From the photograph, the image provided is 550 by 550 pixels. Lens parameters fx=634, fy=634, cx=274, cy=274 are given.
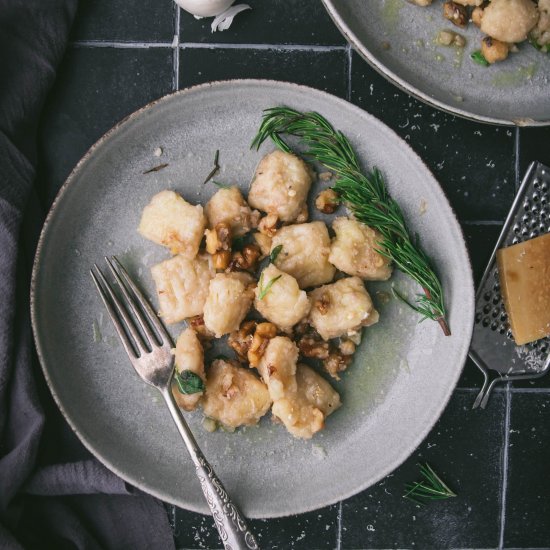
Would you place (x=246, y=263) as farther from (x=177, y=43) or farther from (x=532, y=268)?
(x=532, y=268)

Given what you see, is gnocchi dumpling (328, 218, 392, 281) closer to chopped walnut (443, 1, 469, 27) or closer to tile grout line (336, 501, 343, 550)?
chopped walnut (443, 1, 469, 27)

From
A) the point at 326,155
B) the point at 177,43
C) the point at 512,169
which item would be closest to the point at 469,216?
the point at 512,169

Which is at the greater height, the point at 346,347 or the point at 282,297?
the point at 282,297

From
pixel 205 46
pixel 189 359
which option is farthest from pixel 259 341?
pixel 205 46

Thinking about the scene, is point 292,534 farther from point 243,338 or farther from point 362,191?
point 362,191

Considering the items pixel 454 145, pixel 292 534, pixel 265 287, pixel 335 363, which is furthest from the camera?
pixel 292 534

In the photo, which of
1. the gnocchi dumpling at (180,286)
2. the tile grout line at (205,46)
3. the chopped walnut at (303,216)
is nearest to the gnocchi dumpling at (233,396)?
the gnocchi dumpling at (180,286)

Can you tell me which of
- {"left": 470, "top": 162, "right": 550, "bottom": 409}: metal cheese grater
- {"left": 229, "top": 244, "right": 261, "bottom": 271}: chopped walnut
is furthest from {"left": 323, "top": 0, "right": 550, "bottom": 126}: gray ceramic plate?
{"left": 229, "top": 244, "right": 261, "bottom": 271}: chopped walnut

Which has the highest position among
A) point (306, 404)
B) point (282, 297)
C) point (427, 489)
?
point (282, 297)
